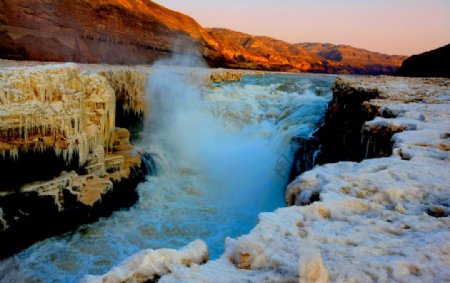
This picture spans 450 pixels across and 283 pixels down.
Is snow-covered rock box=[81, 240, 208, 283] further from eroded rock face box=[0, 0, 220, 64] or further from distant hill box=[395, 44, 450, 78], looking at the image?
distant hill box=[395, 44, 450, 78]

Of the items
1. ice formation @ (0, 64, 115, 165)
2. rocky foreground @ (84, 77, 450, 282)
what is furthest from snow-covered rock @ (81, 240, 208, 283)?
ice formation @ (0, 64, 115, 165)

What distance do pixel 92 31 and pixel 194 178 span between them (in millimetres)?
24850

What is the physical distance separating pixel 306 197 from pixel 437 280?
1234 mm

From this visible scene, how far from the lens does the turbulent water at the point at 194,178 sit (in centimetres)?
555

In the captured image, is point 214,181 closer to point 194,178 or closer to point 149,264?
point 194,178

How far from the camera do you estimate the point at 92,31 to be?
93.1 ft

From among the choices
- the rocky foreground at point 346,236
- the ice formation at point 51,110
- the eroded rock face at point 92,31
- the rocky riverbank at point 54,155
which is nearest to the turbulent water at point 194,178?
the rocky riverbank at point 54,155

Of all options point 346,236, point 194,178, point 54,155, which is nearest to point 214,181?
point 194,178

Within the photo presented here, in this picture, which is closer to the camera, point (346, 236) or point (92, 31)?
point (346, 236)

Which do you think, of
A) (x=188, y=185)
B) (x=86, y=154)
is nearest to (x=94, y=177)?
(x=86, y=154)

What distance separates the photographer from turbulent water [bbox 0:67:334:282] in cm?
555

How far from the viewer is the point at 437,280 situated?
4.71 ft

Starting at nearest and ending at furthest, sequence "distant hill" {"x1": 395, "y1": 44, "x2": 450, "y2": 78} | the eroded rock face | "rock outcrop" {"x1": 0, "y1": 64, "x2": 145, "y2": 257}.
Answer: "rock outcrop" {"x1": 0, "y1": 64, "x2": 145, "y2": 257}
the eroded rock face
"distant hill" {"x1": 395, "y1": 44, "x2": 450, "y2": 78}

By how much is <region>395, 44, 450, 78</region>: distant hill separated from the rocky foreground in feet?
95.8
